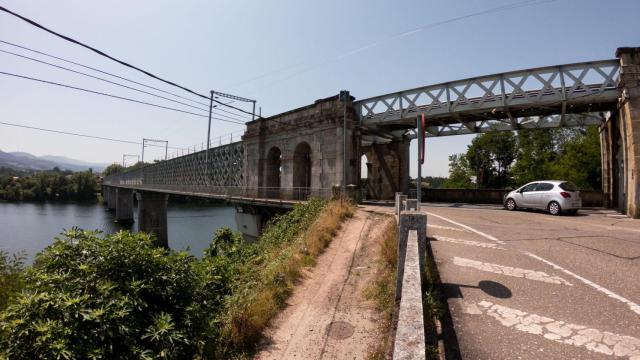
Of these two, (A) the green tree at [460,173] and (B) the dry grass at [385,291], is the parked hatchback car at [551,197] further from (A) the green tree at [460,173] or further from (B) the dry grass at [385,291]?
(A) the green tree at [460,173]

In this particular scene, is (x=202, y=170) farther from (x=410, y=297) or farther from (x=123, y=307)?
(x=410, y=297)

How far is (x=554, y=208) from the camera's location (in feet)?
39.0

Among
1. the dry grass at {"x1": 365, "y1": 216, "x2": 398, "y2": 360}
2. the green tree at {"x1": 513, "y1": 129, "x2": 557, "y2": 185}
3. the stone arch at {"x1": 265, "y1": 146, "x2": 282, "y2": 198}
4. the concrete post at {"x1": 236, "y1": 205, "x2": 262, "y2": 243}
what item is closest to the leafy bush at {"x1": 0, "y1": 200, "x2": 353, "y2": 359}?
the dry grass at {"x1": 365, "y1": 216, "x2": 398, "y2": 360}

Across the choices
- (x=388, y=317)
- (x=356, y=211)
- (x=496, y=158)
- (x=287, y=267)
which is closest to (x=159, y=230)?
(x=356, y=211)

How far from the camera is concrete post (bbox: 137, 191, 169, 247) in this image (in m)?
44.9

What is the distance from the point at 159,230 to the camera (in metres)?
43.8

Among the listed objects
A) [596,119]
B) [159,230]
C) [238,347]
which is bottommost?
[159,230]

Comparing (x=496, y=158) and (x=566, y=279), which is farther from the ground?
(x=496, y=158)

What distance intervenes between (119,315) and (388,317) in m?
3.87

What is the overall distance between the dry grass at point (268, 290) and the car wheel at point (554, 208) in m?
8.94

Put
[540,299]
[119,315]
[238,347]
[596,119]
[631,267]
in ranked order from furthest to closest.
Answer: [596,119]
[631,267]
[238,347]
[540,299]
[119,315]

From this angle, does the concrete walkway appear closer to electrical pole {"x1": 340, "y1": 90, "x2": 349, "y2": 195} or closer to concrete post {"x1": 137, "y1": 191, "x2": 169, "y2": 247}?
electrical pole {"x1": 340, "y1": 90, "x2": 349, "y2": 195}

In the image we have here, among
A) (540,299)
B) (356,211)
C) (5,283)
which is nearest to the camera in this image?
(540,299)

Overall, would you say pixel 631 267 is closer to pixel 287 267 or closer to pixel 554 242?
pixel 554 242
